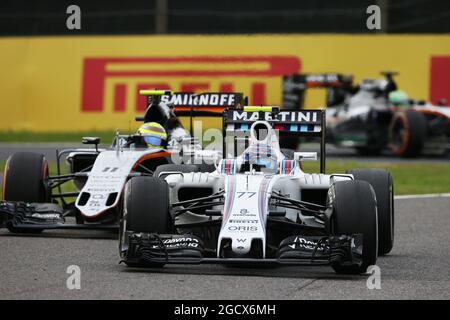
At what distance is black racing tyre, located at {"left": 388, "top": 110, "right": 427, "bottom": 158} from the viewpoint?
75.6 ft

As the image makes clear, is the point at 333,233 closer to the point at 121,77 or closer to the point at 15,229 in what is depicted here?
the point at 15,229

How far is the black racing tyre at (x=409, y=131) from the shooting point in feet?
75.6

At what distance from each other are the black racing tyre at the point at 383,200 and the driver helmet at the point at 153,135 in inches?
129

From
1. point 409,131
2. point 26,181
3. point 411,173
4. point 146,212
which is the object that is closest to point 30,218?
point 26,181

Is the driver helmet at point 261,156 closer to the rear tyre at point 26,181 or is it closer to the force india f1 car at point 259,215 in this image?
the force india f1 car at point 259,215

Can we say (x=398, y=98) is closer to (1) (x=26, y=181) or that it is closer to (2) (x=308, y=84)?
(2) (x=308, y=84)

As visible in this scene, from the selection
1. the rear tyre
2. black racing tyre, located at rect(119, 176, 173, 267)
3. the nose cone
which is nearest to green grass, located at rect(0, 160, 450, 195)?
the rear tyre

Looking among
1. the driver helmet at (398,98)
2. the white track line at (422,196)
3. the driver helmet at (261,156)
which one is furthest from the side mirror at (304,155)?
the driver helmet at (398,98)

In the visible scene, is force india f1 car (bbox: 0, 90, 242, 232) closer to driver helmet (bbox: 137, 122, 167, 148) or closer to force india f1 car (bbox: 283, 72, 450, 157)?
driver helmet (bbox: 137, 122, 167, 148)

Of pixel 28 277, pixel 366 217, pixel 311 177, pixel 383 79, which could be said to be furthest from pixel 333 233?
pixel 383 79

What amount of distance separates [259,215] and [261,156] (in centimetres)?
124

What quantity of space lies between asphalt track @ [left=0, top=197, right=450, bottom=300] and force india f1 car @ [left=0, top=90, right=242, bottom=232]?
281 millimetres

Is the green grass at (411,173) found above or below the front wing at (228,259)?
below

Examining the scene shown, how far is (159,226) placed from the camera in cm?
924
